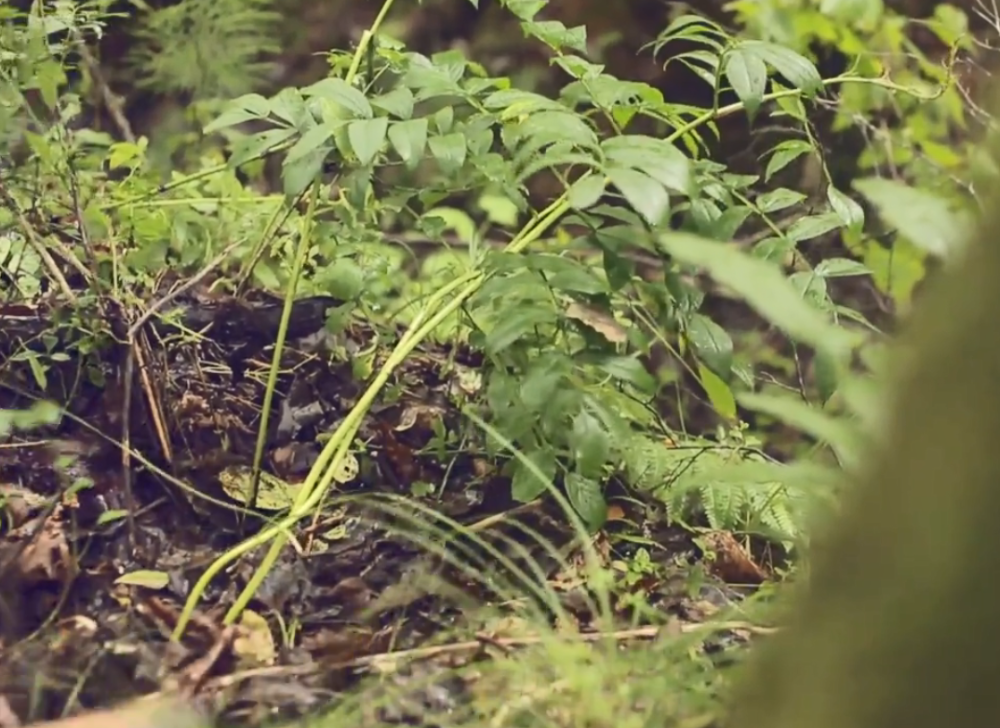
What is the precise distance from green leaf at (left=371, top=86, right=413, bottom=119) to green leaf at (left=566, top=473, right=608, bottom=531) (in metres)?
0.46

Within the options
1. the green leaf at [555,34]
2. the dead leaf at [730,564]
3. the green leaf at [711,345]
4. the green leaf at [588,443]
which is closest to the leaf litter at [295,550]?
the dead leaf at [730,564]

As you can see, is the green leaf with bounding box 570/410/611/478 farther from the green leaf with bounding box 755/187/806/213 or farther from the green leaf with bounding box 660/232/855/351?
the green leaf with bounding box 660/232/855/351

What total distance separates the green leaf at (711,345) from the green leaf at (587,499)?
199 mm

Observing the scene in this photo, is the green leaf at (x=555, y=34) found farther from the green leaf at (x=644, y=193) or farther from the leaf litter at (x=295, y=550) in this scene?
the leaf litter at (x=295, y=550)

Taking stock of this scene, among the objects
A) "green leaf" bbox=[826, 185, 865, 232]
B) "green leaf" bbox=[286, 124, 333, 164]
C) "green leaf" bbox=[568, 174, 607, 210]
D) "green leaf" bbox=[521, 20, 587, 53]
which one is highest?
"green leaf" bbox=[521, 20, 587, 53]

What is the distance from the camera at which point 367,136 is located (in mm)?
1189

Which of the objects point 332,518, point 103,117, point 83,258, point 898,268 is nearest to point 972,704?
point 332,518

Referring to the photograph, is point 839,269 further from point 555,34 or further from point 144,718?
point 144,718

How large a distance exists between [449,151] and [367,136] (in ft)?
0.31

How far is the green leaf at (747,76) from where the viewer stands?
121cm

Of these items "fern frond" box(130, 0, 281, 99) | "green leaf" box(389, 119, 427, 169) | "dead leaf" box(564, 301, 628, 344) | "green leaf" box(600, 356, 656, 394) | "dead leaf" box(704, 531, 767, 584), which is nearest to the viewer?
"green leaf" box(389, 119, 427, 169)

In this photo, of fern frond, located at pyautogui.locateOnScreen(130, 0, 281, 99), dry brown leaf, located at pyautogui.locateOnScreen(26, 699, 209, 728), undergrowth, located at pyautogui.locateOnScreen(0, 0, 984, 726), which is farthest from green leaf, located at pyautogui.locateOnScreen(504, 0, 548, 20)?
fern frond, located at pyautogui.locateOnScreen(130, 0, 281, 99)

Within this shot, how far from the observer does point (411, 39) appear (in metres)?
3.11

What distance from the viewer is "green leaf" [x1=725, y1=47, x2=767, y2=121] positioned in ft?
3.98
